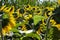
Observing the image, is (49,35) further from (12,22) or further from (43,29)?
(43,29)

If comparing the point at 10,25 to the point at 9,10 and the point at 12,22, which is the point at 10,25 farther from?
the point at 9,10

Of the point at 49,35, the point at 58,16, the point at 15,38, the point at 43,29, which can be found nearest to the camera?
the point at 58,16

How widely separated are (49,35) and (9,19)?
0.27 meters

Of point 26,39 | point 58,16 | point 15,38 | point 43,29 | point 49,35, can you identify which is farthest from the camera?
point 43,29

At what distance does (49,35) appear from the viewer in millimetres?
1710

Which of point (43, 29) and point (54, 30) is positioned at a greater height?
point (54, 30)

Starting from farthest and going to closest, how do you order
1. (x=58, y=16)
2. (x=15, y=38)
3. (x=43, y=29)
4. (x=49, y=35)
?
1. (x=43, y=29)
2. (x=15, y=38)
3. (x=49, y=35)
4. (x=58, y=16)

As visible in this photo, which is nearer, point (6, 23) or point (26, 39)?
point (26, 39)

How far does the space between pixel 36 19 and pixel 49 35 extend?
259 mm

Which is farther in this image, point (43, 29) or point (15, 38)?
point (43, 29)

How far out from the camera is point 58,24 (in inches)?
57.6

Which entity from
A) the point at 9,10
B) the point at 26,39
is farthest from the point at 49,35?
the point at 9,10

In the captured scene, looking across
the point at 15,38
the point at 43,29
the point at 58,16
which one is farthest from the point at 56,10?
the point at 43,29

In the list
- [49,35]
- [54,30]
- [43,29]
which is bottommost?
[43,29]
